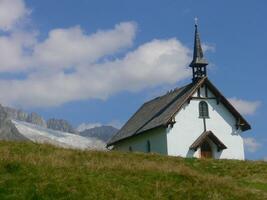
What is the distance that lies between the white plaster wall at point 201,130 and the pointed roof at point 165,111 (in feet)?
2.19

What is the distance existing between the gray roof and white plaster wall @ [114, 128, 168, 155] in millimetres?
610

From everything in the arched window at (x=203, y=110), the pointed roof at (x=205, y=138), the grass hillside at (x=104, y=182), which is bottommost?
the grass hillside at (x=104, y=182)

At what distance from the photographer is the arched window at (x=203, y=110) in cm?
5378

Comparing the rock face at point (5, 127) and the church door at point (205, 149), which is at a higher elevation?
the rock face at point (5, 127)

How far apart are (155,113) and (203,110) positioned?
588 cm

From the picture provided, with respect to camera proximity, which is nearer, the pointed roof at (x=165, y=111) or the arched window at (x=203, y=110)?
the pointed roof at (x=165, y=111)

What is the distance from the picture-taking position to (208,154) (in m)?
53.3

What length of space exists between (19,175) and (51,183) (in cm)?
172

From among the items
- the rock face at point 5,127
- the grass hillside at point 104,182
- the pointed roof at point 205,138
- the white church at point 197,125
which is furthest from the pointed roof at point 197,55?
the rock face at point 5,127

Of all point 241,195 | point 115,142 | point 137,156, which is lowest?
point 241,195

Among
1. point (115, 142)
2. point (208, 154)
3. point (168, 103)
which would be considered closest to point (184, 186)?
point (208, 154)

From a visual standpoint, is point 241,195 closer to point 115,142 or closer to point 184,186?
point 184,186

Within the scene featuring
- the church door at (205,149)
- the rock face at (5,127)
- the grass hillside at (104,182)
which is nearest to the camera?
the grass hillside at (104,182)

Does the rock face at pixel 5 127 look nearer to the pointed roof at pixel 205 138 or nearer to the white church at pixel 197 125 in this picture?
the white church at pixel 197 125
